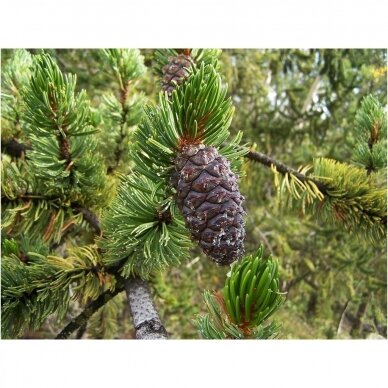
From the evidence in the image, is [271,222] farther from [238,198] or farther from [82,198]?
[238,198]

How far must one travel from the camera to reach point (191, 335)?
7.48 feet

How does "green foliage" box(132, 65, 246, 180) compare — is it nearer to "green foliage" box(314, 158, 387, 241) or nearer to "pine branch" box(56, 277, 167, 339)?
"pine branch" box(56, 277, 167, 339)

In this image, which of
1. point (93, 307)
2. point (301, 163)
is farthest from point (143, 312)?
point (301, 163)

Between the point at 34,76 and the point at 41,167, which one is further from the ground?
the point at 34,76

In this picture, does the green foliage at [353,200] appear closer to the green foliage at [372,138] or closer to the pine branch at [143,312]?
A: the green foliage at [372,138]

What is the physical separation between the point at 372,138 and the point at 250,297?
0.71 m

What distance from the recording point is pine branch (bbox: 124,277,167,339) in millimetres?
→ 569

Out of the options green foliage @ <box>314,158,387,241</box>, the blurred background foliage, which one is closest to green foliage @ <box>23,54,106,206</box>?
green foliage @ <box>314,158,387,241</box>

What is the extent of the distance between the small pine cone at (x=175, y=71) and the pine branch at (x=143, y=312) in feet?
1.05

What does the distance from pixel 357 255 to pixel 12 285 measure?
201 centimetres

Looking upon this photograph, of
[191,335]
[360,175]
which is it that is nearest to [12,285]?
[360,175]

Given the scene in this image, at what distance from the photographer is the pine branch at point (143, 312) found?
569 mm

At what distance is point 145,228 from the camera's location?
2.00 ft

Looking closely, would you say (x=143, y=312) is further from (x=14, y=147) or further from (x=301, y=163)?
(x=301, y=163)
